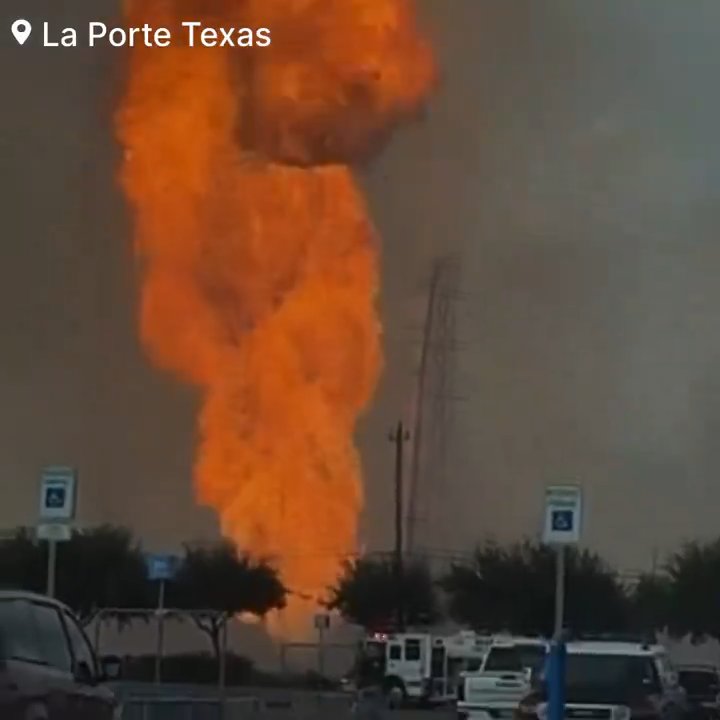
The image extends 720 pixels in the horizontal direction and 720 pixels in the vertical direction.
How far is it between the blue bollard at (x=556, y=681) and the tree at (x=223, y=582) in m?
59.6

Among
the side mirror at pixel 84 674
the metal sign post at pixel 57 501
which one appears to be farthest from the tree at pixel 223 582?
the side mirror at pixel 84 674

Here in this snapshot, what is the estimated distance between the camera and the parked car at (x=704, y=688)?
36.3 meters

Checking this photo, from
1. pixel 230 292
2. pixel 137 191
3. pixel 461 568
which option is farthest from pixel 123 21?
pixel 461 568

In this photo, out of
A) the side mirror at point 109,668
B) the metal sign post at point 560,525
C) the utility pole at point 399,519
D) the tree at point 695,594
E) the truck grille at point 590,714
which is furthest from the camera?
the tree at point 695,594

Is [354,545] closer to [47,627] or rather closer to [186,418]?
[186,418]

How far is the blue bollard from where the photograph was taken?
2091 centimetres

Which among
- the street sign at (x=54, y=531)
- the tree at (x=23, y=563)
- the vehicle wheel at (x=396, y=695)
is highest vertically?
the tree at (x=23, y=563)

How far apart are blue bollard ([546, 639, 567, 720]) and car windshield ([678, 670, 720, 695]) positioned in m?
20.5

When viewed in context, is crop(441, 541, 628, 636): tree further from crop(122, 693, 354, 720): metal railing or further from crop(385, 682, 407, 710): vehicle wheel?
crop(122, 693, 354, 720): metal railing

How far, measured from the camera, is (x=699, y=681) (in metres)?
43.0

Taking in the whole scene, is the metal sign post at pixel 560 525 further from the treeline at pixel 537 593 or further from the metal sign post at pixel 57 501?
the treeline at pixel 537 593

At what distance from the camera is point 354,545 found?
82.6m

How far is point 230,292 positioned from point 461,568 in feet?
50.7

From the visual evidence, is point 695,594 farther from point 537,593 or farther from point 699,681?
point 699,681
